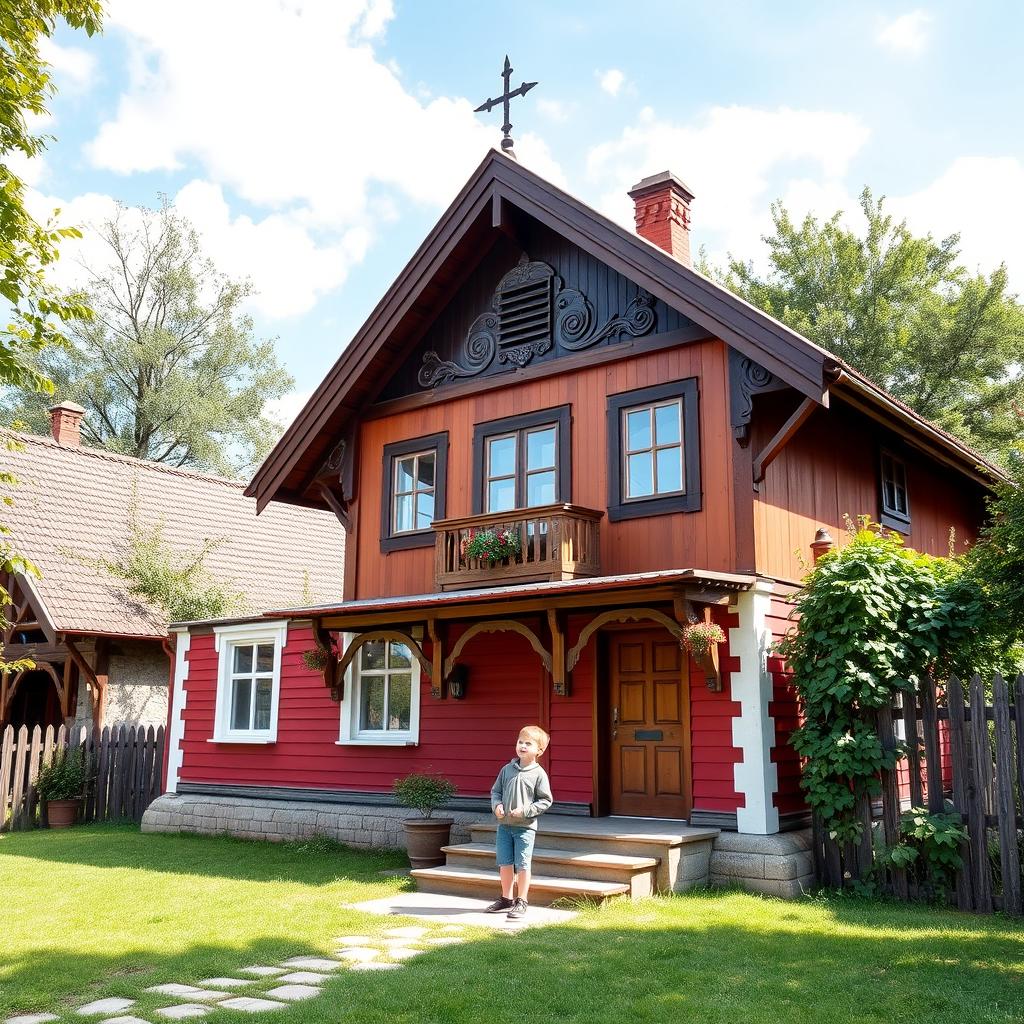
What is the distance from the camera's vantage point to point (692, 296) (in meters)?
11.2

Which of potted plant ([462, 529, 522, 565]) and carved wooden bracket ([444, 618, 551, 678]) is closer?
carved wooden bracket ([444, 618, 551, 678])

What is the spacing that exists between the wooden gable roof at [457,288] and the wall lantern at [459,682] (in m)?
4.07

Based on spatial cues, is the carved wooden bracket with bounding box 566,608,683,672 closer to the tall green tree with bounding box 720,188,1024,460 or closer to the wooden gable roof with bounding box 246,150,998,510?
the wooden gable roof with bounding box 246,150,998,510

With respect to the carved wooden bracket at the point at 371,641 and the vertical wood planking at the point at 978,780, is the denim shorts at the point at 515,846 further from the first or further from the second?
the vertical wood planking at the point at 978,780

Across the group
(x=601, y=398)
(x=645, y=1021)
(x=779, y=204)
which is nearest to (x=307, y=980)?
(x=645, y=1021)

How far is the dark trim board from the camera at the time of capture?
38.6 ft

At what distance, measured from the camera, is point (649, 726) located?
11391 mm

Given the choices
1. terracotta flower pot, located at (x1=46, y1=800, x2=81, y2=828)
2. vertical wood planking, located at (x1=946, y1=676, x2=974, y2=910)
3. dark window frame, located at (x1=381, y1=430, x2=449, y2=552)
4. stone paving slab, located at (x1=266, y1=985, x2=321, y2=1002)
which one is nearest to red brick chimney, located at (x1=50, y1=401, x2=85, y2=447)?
terracotta flower pot, located at (x1=46, y1=800, x2=81, y2=828)

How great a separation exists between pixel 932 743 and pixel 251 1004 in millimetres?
6654

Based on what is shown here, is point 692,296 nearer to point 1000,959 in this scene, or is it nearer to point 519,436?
point 519,436

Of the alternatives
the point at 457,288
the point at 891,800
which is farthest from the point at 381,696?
the point at 891,800

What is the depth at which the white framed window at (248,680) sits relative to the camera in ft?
48.6

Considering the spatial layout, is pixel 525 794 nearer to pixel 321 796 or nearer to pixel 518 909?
pixel 518 909

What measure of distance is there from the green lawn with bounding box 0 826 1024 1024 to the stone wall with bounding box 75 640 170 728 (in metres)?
7.74
